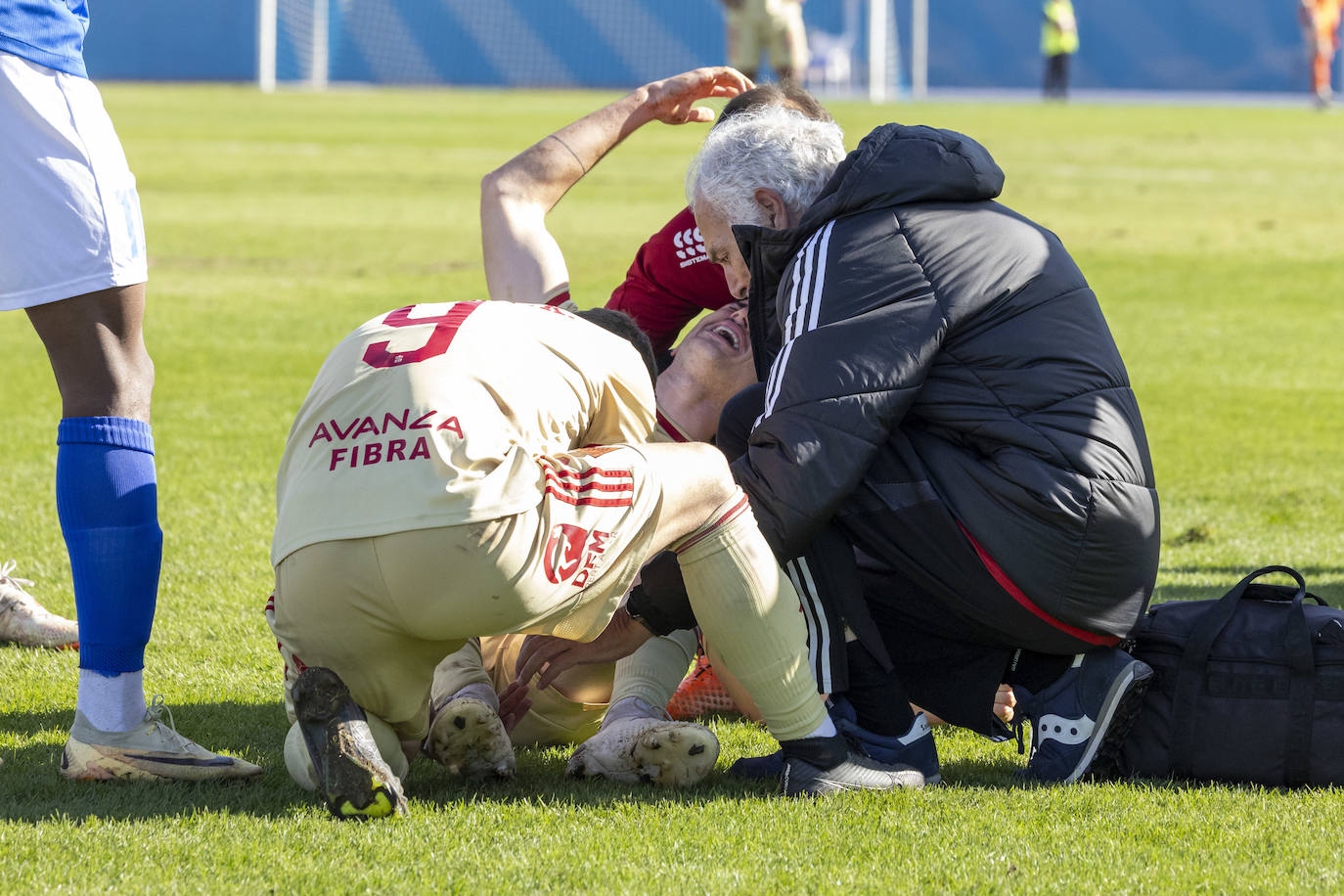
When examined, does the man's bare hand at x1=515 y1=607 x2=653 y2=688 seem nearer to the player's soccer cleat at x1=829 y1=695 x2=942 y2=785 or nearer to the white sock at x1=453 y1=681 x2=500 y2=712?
the white sock at x1=453 y1=681 x2=500 y2=712

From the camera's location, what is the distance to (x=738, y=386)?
14.5 ft

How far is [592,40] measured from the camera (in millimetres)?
51875

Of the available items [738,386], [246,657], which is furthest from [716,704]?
[246,657]

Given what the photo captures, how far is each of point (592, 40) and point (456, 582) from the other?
166 feet

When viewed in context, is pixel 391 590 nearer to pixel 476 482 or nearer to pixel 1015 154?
pixel 476 482

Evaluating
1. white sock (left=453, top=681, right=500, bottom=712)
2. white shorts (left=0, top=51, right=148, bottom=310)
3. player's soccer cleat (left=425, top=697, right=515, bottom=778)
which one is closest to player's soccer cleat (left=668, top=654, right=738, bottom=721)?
white sock (left=453, top=681, right=500, bottom=712)

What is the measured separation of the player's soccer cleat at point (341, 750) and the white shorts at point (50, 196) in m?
0.93

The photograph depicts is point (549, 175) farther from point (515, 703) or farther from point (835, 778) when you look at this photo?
point (835, 778)

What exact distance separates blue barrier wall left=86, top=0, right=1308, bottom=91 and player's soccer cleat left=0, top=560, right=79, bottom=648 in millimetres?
47033

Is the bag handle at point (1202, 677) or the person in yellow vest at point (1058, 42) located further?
the person in yellow vest at point (1058, 42)

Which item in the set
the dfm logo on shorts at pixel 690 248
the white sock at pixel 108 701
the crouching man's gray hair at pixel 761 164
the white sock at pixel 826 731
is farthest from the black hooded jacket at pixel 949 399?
the dfm logo on shorts at pixel 690 248

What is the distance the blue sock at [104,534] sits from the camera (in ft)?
11.1

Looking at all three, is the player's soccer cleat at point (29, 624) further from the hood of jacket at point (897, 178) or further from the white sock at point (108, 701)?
the hood of jacket at point (897, 178)

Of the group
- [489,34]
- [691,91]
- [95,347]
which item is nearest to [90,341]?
[95,347]
